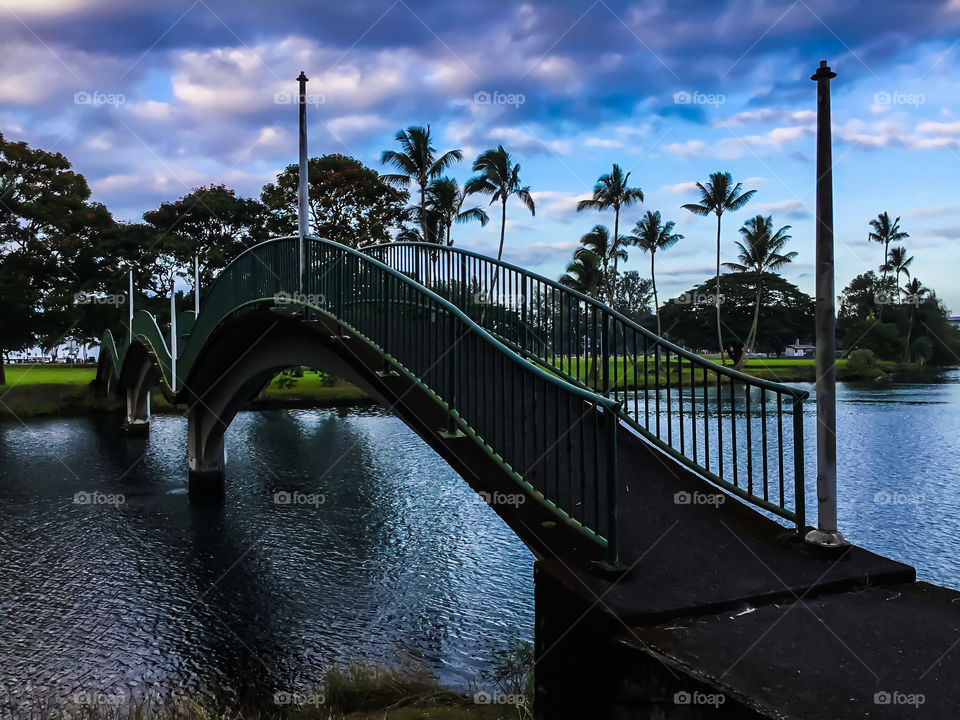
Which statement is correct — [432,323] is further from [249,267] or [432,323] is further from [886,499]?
[886,499]

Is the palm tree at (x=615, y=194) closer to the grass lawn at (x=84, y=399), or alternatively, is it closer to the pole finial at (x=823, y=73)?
the grass lawn at (x=84, y=399)

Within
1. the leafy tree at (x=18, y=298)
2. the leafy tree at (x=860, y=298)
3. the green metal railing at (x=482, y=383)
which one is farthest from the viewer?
the leafy tree at (x=860, y=298)

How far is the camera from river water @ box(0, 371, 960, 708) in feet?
33.3

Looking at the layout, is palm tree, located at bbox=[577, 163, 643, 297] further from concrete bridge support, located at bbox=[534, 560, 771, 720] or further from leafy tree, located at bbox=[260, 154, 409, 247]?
concrete bridge support, located at bbox=[534, 560, 771, 720]

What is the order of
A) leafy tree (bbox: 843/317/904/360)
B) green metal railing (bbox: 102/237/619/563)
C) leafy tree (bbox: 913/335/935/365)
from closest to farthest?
green metal railing (bbox: 102/237/619/563) → leafy tree (bbox: 843/317/904/360) → leafy tree (bbox: 913/335/935/365)

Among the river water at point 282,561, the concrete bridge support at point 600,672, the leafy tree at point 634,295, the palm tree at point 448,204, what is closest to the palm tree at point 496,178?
the palm tree at point 448,204

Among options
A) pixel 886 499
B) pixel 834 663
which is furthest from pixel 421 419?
pixel 886 499

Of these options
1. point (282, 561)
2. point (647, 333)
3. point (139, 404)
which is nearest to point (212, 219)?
point (139, 404)

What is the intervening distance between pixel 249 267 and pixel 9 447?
22.3 meters

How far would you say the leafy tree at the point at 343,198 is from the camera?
1516 inches

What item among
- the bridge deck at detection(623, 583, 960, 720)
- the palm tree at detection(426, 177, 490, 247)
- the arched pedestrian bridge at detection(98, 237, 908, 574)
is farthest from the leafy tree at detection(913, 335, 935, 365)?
the bridge deck at detection(623, 583, 960, 720)

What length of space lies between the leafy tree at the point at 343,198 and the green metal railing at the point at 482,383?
1065 inches

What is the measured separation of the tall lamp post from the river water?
17.7 feet

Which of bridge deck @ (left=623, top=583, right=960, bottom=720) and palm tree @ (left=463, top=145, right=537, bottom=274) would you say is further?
palm tree @ (left=463, top=145, right=537, bottom=274)
